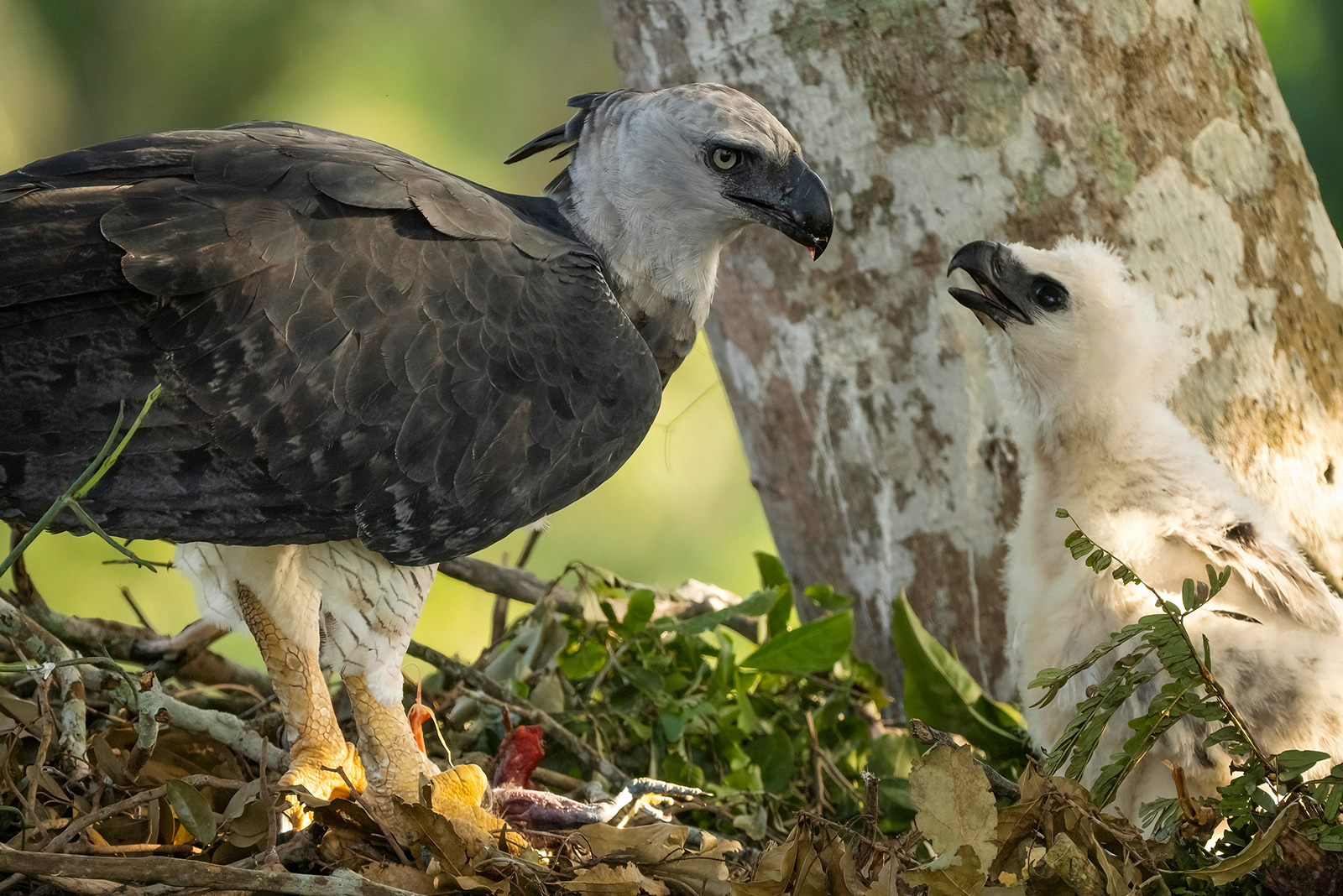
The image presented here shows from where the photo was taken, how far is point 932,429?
2.40m

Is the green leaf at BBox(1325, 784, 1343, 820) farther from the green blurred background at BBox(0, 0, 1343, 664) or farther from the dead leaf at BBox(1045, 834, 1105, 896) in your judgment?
the green blurred background at BBox(0, 0, 1343, 664)

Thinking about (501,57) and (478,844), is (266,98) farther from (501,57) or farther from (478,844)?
(478,844)

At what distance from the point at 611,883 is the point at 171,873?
53 cm

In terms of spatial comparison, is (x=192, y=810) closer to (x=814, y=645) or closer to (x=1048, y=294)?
(x=814, y=645)

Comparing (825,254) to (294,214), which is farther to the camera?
(825,254)

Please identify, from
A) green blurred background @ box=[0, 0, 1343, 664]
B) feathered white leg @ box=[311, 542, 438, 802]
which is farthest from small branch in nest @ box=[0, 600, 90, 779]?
green blurred background @ box=[0, 0, 1343, 664]

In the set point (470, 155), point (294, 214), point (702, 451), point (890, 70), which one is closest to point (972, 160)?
point (890, 70)

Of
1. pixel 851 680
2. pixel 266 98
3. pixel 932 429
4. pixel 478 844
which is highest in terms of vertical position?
pixel 266 98

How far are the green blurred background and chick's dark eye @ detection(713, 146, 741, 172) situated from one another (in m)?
3.02

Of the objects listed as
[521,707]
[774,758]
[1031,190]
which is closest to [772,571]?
[774,758]

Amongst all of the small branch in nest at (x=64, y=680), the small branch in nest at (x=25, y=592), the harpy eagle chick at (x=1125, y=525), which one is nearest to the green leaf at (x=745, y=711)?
the harpy eagle chick at (x=1125, y=525)

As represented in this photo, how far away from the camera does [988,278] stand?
2.06m

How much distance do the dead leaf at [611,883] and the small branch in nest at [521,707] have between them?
622 mm

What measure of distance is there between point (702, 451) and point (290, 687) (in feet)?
12.5
